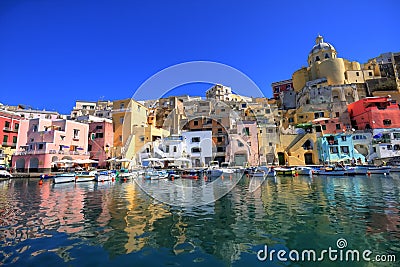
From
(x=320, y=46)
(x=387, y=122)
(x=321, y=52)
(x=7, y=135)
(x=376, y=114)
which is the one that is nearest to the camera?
(x=7, y=135)

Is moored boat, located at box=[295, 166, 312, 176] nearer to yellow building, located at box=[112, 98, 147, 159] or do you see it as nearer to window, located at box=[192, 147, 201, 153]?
window, located at box=[192, 147, 201, 153]

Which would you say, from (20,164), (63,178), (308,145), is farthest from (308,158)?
(20,164)

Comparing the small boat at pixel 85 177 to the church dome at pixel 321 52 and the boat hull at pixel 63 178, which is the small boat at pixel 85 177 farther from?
the church dome at pixel 321 52

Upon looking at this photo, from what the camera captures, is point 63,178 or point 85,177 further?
point 85,177

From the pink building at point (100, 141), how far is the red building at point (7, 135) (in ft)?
31.9

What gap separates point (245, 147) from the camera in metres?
36.3

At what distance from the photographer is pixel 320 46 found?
51750 mm

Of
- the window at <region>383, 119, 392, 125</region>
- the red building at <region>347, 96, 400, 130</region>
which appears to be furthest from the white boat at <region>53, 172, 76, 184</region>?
the window at <region>383, 119, 392, 125</region>

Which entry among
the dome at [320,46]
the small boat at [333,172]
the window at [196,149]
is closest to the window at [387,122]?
the small boat at [333,172]

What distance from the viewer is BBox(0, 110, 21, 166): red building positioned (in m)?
30.7

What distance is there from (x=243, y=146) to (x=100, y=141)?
2226cm

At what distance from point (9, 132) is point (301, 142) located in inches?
1652

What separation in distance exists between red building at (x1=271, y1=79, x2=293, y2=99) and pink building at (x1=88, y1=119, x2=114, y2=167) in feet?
133

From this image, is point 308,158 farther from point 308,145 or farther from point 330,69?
point 330,69
